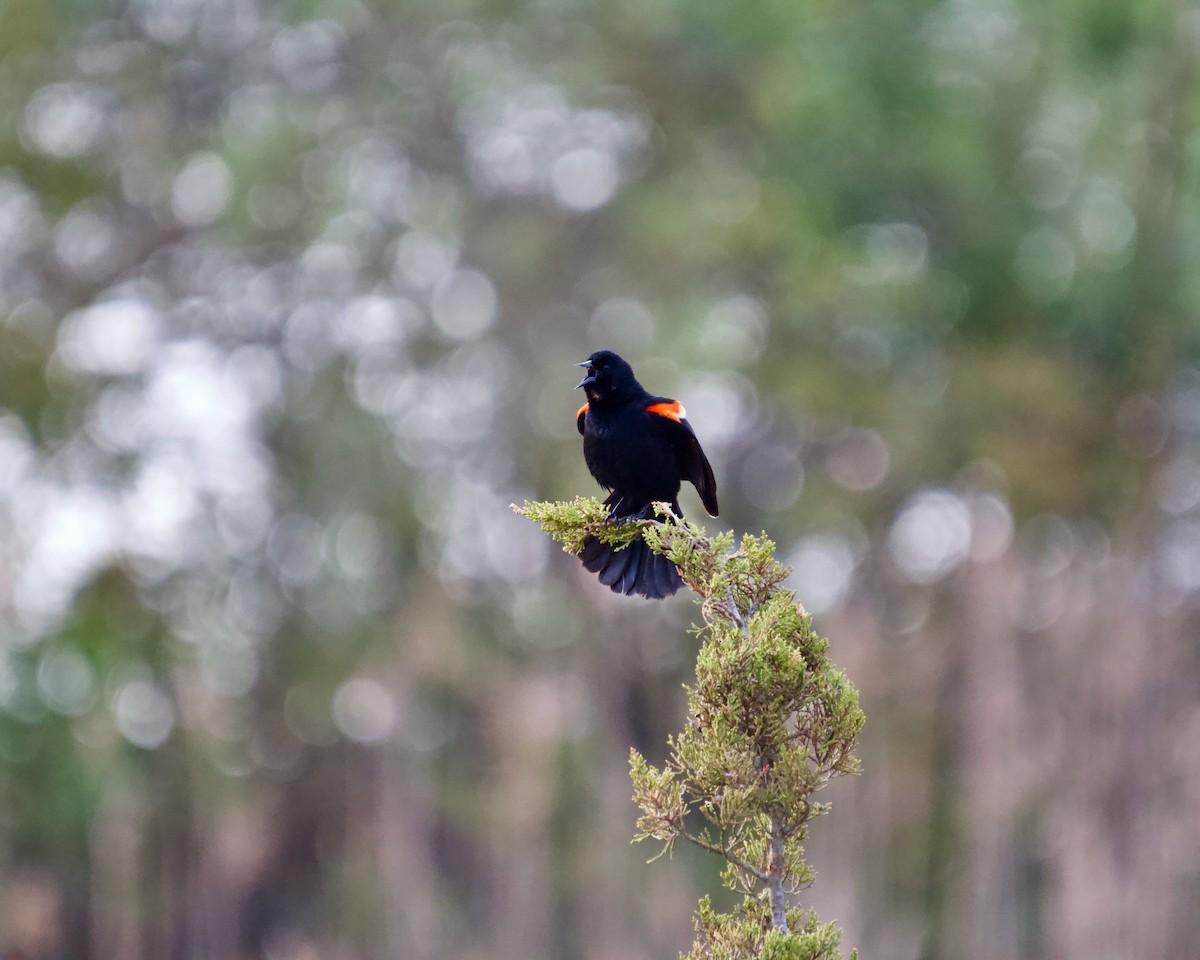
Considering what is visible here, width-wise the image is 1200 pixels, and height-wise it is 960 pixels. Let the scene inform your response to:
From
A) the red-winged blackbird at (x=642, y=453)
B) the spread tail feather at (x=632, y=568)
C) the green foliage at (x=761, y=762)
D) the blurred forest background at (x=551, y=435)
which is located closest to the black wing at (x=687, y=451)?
the red-winged blackbird at (x=642, y=453)

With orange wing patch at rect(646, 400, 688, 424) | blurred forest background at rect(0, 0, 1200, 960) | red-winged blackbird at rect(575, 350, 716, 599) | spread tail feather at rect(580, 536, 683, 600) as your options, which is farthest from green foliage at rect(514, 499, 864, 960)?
blurred forest background at rect(0, 0, 1200, 960)

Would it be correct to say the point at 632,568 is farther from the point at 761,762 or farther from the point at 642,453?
the point at 761,762

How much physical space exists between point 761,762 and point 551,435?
16.7 metres

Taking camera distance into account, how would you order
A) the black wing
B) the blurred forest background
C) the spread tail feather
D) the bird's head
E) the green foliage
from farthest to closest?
the blurred forest background < the bird's head < the black wing < the spread tail feather < the green foliage

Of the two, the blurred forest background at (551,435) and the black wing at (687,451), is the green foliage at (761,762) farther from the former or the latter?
the blurred forest background at (551,435)

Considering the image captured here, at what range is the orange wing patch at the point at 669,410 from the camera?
551cm

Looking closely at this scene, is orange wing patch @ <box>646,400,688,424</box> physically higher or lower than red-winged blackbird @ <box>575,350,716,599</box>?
higher

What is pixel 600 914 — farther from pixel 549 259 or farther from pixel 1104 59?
pixel 1104 59

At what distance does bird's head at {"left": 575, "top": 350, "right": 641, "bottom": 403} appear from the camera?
18.9ft

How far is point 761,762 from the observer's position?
351cm

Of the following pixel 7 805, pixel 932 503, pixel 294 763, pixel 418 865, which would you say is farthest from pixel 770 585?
pixel 294 763

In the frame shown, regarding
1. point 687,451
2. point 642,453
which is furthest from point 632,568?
point 687,451

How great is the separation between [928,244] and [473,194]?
6.31 m

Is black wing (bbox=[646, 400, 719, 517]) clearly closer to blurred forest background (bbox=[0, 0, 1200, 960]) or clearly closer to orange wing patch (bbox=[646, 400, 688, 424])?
orange wing patch (bbox=[646, 400, 688, 424])
